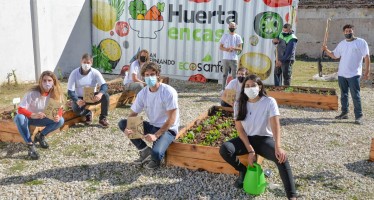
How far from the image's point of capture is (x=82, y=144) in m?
5.88

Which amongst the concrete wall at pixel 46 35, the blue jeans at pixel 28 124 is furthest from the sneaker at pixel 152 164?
the concrete wall at pixel 46 35

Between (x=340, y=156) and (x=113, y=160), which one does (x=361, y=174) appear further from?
(x=113, y=160)

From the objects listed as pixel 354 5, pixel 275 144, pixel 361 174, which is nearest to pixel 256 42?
pixel 361 174

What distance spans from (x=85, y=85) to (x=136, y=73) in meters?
1.42

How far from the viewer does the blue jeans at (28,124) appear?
5.15 metres

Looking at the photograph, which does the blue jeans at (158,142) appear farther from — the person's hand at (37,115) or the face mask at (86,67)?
the face mask at (86,67)

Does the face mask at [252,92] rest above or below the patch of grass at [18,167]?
above

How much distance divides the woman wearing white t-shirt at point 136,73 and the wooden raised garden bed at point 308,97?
3.03 meters

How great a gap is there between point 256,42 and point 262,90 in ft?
20.8

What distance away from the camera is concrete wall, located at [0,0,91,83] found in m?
9.65

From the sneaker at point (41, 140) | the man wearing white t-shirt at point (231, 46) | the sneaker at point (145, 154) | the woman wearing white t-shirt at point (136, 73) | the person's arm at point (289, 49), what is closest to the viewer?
the sneaker at point (145, 154)

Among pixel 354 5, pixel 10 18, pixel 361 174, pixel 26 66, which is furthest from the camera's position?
pixel 354 5

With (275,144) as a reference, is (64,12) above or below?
above

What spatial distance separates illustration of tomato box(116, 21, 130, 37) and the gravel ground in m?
5.60
